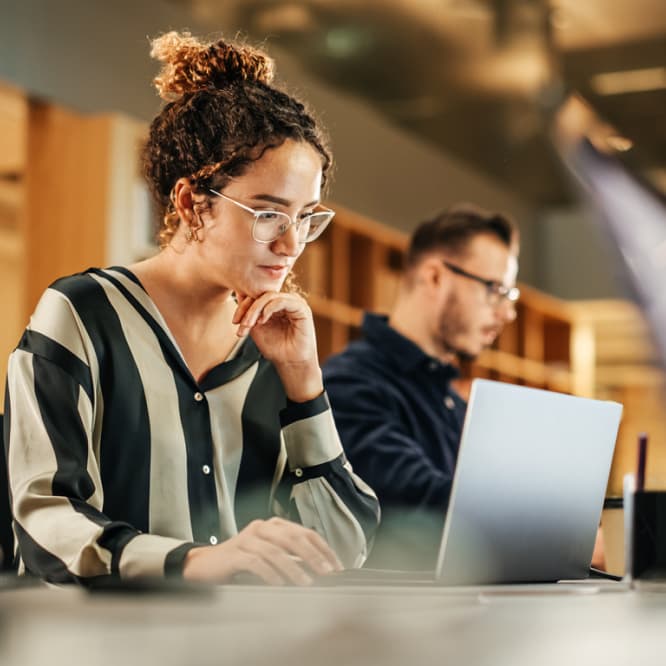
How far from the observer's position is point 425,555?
2324mm

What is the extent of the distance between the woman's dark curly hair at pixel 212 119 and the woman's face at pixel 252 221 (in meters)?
0.02

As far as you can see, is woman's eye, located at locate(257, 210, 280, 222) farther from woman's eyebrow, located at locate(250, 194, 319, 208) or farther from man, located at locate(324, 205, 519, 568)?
man, located at locate(324, 205, 519, 568)

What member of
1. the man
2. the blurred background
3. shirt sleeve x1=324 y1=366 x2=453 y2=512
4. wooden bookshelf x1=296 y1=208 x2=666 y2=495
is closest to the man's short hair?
the man

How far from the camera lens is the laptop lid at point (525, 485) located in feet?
3.86

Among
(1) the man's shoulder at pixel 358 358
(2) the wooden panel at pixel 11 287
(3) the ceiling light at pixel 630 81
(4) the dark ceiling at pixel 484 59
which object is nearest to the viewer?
(1) the man's shoulder at pixel 358 358

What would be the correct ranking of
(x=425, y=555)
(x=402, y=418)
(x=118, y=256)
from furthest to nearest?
(x=118, y=256) → (x=402, y=418) → (x=425, y=555)

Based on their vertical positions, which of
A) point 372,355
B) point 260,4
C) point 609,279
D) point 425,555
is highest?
point 260,4

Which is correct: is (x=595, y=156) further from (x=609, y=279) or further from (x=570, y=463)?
(x=570, y=463)

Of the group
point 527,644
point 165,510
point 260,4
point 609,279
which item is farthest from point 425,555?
point 609,279

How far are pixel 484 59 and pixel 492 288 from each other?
3306 millimetres

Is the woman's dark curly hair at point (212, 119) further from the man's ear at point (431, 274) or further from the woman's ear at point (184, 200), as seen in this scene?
the man's ear at point (431, 274)

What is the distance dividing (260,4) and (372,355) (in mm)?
2900

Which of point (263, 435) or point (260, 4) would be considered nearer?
point (263, 435)

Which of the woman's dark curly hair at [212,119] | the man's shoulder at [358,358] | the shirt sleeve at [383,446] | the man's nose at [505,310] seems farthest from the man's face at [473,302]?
the woman's dark curly hair at [212,119]
